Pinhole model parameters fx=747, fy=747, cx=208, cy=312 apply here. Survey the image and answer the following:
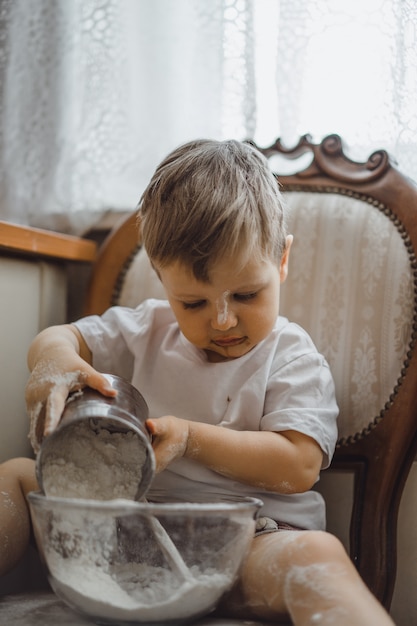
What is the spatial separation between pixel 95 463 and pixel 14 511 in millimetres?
203

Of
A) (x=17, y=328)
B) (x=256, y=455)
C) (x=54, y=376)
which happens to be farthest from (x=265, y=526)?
(x=17, y=328)

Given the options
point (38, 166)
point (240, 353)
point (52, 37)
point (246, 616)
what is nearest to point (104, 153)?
point (38, 166)

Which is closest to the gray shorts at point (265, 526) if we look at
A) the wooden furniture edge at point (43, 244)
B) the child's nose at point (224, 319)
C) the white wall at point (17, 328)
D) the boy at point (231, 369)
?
the boy at point (231, 369)

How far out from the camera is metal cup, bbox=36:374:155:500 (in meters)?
0.74

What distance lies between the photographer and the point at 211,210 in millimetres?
898

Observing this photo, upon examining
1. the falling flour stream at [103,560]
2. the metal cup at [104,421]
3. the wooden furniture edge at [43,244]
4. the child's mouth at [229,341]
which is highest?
the wooden furniture edge at [43,244]

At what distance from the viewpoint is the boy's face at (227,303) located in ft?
3.00

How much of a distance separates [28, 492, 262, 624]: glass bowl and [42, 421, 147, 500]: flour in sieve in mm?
47

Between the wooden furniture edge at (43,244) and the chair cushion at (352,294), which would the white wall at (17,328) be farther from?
the chair cushion at (352,294)

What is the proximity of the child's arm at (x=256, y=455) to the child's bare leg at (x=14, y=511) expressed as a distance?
0.22 metres

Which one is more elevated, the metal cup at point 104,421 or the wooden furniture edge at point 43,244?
the wooden furniture edge at point 43,244

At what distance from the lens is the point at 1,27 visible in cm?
145

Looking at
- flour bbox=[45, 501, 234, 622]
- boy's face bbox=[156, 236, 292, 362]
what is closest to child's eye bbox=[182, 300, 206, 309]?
boy's face bbox=[156, 236, 292, 362]

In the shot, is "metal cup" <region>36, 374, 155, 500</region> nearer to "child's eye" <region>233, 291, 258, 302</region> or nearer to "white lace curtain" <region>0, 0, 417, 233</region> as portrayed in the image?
"child's eye" <region>233, 291, 258, 302</region>
